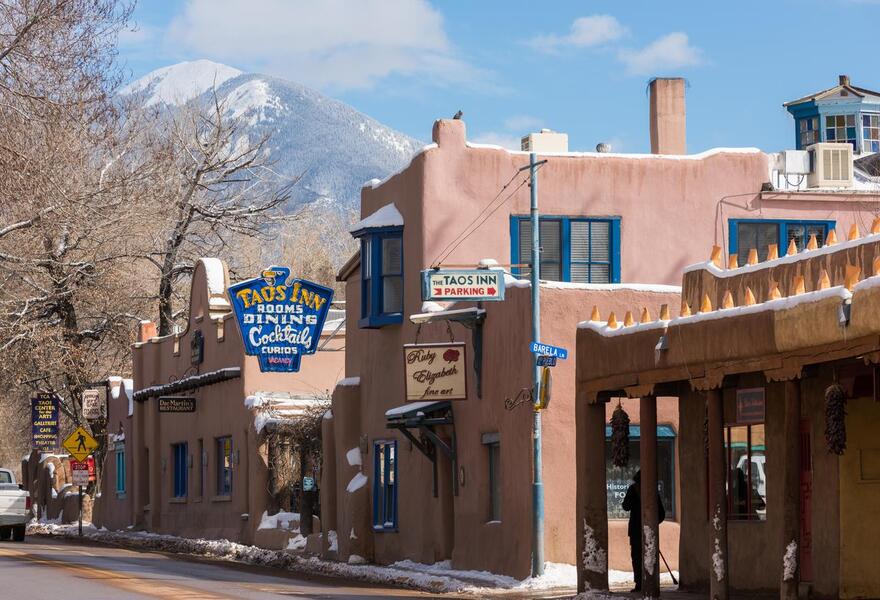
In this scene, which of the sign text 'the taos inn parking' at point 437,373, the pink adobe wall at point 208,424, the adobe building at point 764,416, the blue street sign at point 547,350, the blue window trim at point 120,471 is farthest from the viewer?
the blue window trim at point 120,471

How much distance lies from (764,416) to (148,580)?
9711 millimetres

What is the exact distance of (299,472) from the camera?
130 feet

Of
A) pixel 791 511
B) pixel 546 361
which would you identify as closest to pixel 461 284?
pixel 546 361

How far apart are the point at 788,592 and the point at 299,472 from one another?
2256 centimetres

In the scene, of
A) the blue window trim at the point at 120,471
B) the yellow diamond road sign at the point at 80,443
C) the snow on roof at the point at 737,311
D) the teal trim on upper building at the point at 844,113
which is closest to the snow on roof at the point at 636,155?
the snow on roof at the point at 737,311

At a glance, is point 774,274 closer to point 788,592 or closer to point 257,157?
point 788,592

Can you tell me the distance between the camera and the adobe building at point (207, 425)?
3931 centimetres

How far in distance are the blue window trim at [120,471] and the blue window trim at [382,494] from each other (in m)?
22.4

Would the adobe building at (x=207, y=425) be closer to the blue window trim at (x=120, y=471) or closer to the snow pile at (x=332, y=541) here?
the blue window trim at (x=120, y=471)

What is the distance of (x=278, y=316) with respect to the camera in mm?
36500

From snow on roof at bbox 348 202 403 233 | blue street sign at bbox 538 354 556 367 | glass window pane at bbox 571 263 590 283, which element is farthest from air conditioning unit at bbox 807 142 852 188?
blue street sign at bbox 538 354 556 367

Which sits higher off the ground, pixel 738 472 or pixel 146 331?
pixel 146 331

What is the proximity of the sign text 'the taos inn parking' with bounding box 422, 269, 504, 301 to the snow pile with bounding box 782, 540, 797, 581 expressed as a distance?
9.33 metres

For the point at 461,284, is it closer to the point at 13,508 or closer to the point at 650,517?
the point at 650,517
